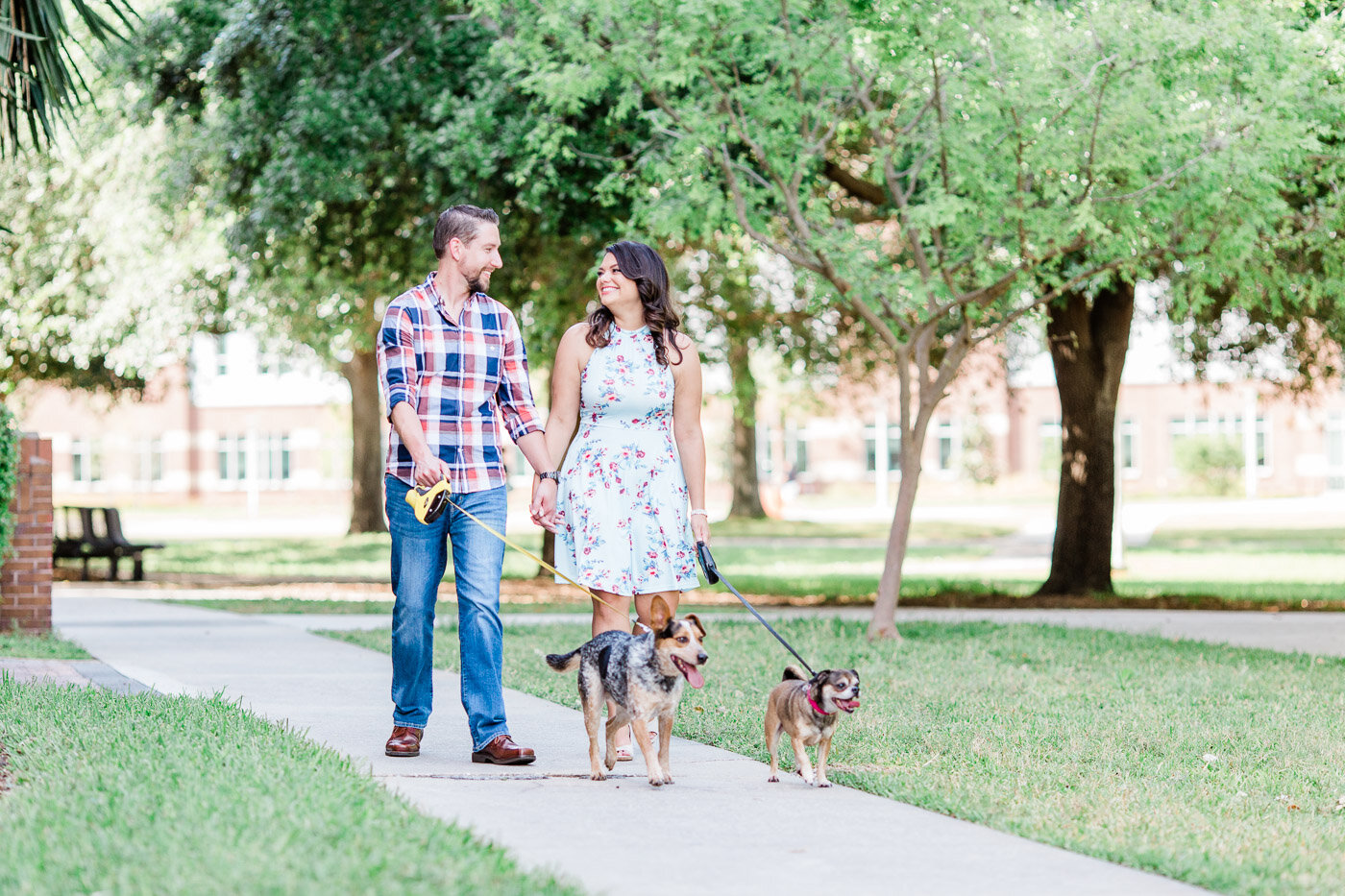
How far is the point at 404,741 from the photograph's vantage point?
5.44m

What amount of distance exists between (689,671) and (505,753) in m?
1.00

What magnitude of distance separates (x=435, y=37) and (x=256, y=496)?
45.2m

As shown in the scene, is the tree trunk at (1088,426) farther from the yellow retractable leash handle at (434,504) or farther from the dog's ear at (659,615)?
the dog's ear at (659,615)

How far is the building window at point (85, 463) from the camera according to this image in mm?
57000

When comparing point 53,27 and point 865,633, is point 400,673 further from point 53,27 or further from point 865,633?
point 865,633

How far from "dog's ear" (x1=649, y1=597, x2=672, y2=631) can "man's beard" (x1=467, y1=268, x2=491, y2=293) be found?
146 centimetres

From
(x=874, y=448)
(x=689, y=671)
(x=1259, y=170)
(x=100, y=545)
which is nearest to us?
(x=689, y=671)

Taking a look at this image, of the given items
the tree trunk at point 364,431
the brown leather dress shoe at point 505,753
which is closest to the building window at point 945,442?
the tree trunk at point 364,431

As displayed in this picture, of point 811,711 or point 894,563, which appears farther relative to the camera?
point 894,563

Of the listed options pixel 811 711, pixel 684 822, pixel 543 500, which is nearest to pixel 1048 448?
pixel 543 500

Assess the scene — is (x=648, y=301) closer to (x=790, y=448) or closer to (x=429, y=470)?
(x=429, y=470)

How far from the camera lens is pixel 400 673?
5508mm

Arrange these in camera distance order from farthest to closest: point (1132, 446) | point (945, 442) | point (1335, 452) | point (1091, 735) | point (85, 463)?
point (85, 463) < point (945, 442) < point (1132, 446) < point (1335, 452) < point (1091, 735)

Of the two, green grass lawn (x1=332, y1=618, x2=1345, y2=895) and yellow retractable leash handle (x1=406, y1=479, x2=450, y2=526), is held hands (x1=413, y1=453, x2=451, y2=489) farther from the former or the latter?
green grass lawn (x1=332, y1=618, x2=1345, y2=895)
